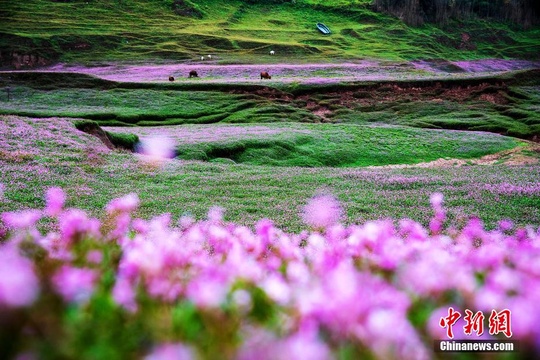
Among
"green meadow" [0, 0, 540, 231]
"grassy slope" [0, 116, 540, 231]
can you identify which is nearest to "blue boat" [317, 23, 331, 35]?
"green meadow" [0, 0, 540, 231]

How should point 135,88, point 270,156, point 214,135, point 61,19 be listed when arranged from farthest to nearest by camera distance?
point 61,19
point 135,88
point 214,135
point 270,156

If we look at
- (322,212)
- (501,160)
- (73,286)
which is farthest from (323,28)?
(73,286)

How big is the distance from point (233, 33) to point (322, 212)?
436 ft

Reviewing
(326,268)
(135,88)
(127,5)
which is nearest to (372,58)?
(135,88)

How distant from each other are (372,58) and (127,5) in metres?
85.9

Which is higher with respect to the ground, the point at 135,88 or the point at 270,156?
the point at 135,88

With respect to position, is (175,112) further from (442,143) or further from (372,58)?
(372,58)

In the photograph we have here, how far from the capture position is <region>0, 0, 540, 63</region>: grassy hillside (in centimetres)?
11744

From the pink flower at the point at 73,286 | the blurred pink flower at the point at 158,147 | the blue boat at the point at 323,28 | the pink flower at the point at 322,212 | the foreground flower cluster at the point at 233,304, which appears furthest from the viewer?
the blue boat at the point at 323,28

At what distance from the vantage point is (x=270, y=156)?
35.4 m

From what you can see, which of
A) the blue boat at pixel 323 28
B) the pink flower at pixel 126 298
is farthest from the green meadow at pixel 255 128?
the pink flower at pixel 126 298

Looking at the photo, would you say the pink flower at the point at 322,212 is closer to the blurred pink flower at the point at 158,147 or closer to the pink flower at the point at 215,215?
the pink flower at the point at 215,215

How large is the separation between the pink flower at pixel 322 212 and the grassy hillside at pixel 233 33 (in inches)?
3817

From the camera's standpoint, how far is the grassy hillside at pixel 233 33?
11744 centimetres
